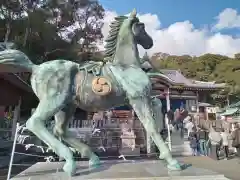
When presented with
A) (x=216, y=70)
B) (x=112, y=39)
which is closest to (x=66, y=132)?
(x=112, y=39)

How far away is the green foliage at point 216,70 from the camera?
3072 cm

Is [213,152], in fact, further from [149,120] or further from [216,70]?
[216,70]

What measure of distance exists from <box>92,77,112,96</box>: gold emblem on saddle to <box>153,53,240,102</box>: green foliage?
28324 millimetres

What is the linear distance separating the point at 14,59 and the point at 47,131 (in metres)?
1.09

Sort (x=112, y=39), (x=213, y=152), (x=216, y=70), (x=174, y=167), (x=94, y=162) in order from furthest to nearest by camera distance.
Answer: (x=216, y=70)
(x=213, y=152)
(x=112, y=39)
(x=94, y=162)
(x=174, y=167)

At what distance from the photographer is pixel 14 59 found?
3.72 m

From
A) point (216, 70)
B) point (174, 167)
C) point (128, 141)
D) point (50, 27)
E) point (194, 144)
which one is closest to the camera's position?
point (174, 167)

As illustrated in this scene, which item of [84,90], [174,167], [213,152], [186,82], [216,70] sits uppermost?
[216,70]

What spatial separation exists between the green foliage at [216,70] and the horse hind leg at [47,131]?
28773mm

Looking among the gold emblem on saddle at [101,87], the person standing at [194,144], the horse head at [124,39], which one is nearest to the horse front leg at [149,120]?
the gold emblem on saddle at [101,87]

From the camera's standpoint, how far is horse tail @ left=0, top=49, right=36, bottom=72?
369 centimetres

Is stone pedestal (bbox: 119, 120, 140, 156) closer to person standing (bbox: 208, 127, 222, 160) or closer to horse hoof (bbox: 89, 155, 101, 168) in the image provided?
person standing (bbox: 208, 127, 222, 160)

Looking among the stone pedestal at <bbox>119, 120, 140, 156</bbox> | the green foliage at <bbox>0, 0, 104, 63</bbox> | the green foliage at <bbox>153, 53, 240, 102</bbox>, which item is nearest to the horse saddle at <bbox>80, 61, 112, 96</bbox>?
the stone pedestal at <bbox>119, 120, 140, 156</bbox>

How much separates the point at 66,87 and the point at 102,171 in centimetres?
119
